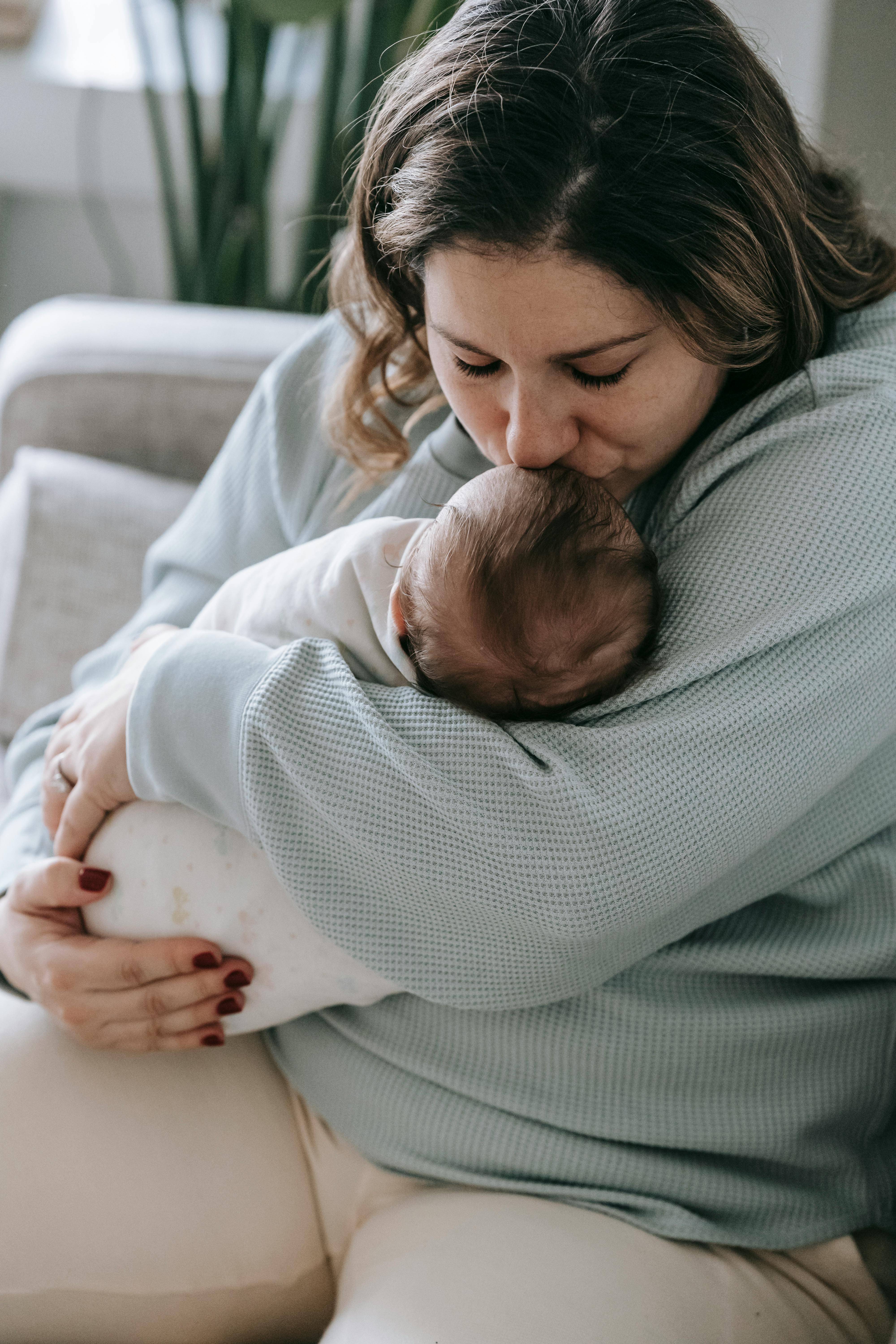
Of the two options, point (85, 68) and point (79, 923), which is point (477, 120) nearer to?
point (79, 923)

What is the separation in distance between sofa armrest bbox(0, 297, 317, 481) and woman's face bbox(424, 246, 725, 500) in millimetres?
705

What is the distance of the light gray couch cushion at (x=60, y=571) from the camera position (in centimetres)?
145

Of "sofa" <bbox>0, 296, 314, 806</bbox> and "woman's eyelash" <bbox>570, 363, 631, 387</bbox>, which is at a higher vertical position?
"woman's eyelash" <bbox>570, 363, 631, 387</bbox>

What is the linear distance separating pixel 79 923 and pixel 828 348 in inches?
30.2

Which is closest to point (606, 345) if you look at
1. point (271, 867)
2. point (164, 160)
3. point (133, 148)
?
point (271, 867)

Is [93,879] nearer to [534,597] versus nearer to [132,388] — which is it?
[534,597]

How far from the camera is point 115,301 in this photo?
5.66 ft

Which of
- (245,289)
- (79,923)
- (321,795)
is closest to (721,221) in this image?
(321,795)

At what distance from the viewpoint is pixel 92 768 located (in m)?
0.97

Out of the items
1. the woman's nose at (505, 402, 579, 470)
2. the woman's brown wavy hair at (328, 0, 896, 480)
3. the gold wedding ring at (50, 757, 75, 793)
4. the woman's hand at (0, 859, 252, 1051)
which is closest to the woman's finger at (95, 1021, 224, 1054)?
the woman's hand at (0, 859, 252, 1051)

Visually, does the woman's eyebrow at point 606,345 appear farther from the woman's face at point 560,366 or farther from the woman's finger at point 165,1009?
the woman's finger at point 165,1009

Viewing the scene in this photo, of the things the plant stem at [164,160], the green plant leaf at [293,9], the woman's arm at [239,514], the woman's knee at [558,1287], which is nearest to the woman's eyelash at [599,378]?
the woman's arm at [239,514]

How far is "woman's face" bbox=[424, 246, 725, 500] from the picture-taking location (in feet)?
2.61

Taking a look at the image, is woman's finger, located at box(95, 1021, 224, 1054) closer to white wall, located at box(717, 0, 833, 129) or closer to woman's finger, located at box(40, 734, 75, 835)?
woman's finger, located at box(40, 734, 75, 835)
